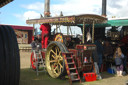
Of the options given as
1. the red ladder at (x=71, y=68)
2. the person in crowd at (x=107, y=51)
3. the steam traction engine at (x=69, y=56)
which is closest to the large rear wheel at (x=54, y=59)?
the steam traction engine at (x=69, y=56)

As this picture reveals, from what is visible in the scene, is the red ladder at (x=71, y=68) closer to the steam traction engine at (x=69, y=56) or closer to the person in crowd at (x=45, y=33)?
the steam traction engine at (x=69, y=56)

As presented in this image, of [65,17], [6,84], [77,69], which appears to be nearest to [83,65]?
[77,69]

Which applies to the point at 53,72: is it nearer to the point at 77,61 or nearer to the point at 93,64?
the point at 77,61

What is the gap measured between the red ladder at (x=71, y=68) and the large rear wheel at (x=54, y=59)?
40 centimetres

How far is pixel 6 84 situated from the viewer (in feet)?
10.8

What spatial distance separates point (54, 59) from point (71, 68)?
1580 millimetres

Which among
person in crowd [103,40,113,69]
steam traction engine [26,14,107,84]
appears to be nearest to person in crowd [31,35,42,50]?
steam traction engine [26,14,107,84]

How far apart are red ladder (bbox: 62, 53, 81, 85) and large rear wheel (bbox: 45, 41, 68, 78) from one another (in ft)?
1.31

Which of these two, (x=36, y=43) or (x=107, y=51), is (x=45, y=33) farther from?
(x=107, y=51)

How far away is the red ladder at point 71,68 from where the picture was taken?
594 cm

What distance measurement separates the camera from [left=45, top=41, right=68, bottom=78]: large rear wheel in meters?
6.75

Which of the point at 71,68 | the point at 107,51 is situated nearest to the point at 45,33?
the point at 71,68

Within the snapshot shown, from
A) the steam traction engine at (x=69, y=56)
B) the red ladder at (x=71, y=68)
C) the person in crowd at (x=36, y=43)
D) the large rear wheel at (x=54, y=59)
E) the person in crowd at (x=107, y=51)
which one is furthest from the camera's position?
the person in crowd at (x=107, y=51)

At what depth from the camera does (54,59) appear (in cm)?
748
